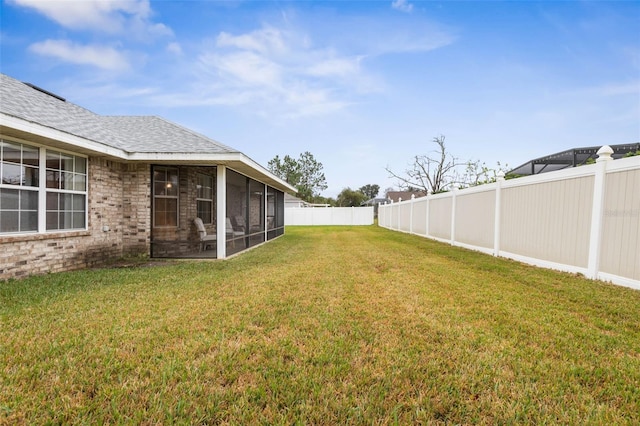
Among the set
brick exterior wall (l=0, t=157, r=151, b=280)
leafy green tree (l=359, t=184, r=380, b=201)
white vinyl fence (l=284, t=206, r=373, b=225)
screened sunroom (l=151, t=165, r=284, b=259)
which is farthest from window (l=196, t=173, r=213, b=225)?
leafy green tree (l=359, t=184, r=380, b=201)

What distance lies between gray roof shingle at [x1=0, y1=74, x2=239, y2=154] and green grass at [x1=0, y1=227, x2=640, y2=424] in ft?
10.4

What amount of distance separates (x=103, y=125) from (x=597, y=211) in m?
11.3

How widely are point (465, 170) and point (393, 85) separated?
55.6 feet

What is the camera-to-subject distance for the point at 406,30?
10336 millimetres

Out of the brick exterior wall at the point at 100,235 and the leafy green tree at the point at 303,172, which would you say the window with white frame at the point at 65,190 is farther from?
the leafy green tree at the point at 303,172

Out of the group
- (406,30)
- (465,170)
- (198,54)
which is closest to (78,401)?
(406,30)

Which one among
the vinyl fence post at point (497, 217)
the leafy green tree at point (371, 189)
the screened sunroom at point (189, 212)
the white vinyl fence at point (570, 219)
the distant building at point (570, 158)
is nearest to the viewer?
the white vinyl fence at point (570, 219)

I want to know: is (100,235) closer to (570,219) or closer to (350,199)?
(570,219)

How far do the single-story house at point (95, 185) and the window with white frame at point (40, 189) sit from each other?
0.02 meters

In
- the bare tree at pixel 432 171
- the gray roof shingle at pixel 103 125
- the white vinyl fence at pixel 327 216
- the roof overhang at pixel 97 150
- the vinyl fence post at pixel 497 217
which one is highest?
the bare tree at pixel 432 171

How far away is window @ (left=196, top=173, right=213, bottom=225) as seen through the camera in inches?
378

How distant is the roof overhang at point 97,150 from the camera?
4613 mm

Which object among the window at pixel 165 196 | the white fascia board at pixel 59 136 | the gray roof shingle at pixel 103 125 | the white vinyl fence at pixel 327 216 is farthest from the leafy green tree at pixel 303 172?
the white fascia board at pixel 59 136

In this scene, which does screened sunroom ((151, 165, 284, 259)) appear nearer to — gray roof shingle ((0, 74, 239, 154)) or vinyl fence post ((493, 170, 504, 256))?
gray roof shingle ((0, 74, 239, 154))
